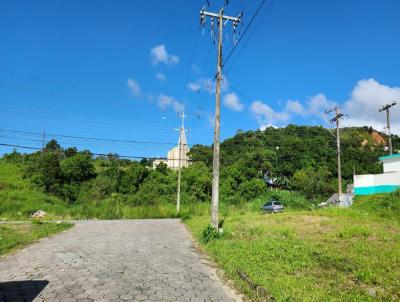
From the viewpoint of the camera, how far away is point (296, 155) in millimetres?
63062

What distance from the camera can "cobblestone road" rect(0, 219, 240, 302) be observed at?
6.96 meters

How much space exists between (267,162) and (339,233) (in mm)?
49532

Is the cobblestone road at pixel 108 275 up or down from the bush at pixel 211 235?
down

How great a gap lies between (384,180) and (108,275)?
111ft

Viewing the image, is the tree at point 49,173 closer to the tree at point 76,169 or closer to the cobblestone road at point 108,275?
the tree at point 76,169

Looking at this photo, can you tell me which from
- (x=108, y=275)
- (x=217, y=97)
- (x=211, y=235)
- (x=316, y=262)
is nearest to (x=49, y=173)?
(x=217, y=97)

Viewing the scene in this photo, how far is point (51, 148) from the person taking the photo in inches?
2694

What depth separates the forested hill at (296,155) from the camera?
189 ft

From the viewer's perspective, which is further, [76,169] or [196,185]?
[76,169]

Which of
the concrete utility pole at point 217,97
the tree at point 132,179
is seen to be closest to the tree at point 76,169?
the tree at point 132,179

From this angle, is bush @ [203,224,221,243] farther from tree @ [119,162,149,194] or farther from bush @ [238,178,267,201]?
tree @ [119,162,149,194]

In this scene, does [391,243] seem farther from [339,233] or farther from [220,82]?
[220,82]

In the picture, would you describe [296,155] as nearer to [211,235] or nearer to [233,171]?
[233,171]

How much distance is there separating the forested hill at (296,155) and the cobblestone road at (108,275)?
4615 centimetres
